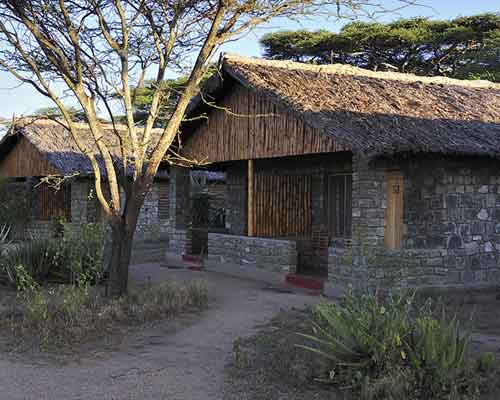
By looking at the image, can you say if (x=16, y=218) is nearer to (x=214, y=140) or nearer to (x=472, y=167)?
(x=214, y=140)

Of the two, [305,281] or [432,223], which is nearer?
[432,223]

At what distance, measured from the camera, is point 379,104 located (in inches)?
449

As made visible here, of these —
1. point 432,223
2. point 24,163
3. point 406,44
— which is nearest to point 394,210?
point 432,223

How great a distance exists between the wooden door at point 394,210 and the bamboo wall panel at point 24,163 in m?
12.8

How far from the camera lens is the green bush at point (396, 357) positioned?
17.2 ft

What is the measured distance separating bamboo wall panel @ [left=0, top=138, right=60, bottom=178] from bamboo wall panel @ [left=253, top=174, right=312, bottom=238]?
29.6ft

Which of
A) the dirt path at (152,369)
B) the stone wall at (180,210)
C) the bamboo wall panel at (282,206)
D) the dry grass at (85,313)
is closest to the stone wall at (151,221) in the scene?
the stone wall at (180,210)

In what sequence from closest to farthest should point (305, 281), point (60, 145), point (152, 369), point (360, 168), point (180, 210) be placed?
1. point (152, 369)
2. point (360, 168)
3. point (305, 281)
4. point (180, 210)
5. point (60, 145)

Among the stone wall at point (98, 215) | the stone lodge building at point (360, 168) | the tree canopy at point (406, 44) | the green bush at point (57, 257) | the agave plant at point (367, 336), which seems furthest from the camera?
the tree canopy at point (406, 44)

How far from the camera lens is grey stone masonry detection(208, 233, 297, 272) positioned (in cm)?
1212

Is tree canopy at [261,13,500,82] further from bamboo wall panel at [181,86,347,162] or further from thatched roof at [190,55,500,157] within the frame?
bamboo wall panel at [181,86,347,162]

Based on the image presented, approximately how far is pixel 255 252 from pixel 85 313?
17.3ft

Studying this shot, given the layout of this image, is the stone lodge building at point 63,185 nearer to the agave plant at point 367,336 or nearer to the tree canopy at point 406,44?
the tree canopy at point 406,44

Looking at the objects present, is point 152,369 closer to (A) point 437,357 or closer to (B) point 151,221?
(A) point 437,357
